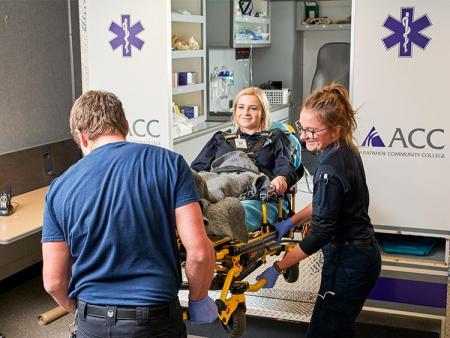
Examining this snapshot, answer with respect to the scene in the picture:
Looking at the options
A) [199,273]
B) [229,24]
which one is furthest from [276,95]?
[199,273]

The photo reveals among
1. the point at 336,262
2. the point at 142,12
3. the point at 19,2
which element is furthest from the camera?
the point at 19,2

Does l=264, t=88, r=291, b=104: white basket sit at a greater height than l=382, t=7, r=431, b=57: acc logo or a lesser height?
lesser

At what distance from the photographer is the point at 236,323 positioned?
2451mm

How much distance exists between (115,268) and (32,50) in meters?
2.92

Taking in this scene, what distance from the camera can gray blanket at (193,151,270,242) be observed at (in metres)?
2.36

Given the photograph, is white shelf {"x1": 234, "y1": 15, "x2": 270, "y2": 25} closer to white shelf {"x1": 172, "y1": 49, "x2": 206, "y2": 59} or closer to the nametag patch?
white shelf {"x1": 172, "y1": 49, "x2": 206, "y2": 59}

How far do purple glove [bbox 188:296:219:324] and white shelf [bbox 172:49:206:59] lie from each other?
2797 millimetres

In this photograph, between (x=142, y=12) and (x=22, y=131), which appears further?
(x=22, y=131)

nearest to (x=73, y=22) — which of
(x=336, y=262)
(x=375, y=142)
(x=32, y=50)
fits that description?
(x=32, y=50)

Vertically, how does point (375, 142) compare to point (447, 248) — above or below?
above

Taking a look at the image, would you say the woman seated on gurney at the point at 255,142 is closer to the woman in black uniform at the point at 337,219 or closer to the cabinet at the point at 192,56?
the woman in black uniform at the point at 337,219

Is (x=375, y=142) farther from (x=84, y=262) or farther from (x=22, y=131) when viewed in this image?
(x=22, y=131)

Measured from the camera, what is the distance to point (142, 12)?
3764 millimetres

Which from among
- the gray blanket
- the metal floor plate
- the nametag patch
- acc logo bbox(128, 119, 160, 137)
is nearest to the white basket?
acc logo bbox(128, 119, 160, 137)
